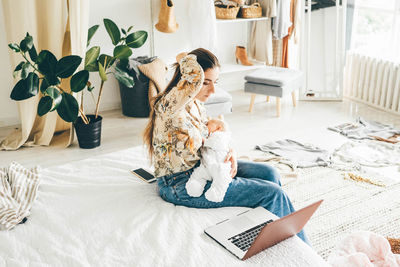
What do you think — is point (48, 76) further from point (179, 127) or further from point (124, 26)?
point (179, 127)

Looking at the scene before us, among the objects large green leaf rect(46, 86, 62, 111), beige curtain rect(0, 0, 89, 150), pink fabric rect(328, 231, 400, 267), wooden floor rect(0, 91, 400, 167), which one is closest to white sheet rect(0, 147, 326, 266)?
pink fabric rect(328, 231, 400, 267)

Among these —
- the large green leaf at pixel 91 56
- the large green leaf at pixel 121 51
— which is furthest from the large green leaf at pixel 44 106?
the large green leaf at pixel 121 51

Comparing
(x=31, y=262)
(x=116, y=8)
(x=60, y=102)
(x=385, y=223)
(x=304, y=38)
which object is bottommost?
(x=385, y=223)

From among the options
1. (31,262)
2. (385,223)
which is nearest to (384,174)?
(385,223)

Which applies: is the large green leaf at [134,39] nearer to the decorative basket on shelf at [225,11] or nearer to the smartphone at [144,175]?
the decorative basket on shelf at [225,11]

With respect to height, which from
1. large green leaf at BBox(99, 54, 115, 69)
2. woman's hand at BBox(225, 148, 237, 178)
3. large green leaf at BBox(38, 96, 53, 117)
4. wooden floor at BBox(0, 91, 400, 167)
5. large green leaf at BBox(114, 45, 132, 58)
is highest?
large green leaf at BBox(114, 45, 132, 58)

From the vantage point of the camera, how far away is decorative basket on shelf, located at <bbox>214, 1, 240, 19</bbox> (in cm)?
438

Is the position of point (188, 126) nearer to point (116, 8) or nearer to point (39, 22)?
point (39, 22)

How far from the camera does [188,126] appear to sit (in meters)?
1.92

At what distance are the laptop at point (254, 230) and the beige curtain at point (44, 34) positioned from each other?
7.17 ft

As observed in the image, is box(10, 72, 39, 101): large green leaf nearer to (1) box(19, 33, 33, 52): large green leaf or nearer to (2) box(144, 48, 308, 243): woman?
(1) box(19, 33, 33, 52): large green leaf

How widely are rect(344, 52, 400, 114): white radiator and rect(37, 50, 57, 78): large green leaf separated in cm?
310

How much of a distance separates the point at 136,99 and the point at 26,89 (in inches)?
55.7

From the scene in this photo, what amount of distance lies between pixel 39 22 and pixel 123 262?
8.38ft
